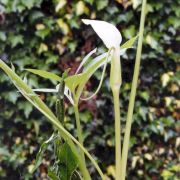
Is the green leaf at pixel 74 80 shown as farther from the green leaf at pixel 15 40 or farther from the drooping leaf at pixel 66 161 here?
the green leaf at pixel 15 40

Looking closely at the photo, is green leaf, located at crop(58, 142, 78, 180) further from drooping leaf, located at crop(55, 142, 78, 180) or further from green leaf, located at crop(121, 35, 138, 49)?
green leaf, located at crop(121, 35, 138, 49)

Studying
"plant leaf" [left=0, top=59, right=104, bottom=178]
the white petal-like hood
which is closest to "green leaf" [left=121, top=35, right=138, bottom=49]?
the white petal-like hood

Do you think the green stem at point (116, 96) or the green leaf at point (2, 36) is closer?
the green stem at point (116, 96)

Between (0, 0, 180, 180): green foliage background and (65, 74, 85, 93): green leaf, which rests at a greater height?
(65, 74, 85, 93): green leaf

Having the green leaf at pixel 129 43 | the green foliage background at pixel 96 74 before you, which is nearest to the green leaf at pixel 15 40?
the green foliage background at pixel 96 74

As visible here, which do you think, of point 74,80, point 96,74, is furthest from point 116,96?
point 96,74

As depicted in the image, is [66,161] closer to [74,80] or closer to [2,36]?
[74,80]

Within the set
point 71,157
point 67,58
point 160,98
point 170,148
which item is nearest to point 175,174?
point 170,148

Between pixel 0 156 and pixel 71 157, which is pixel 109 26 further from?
pixel 0 156
